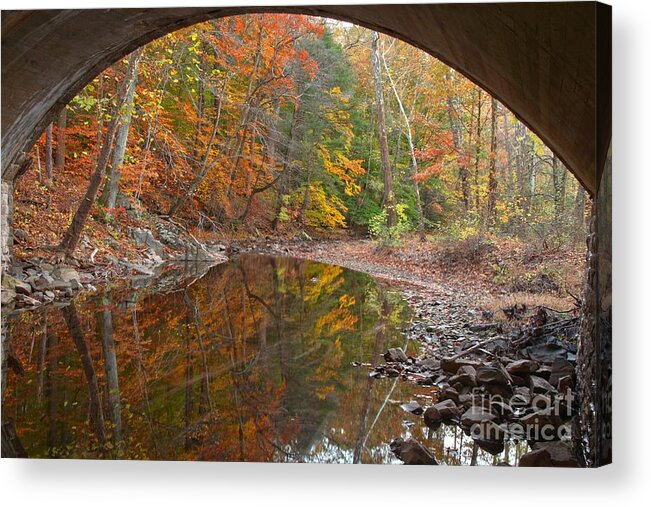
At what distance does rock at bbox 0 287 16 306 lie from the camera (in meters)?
3.69

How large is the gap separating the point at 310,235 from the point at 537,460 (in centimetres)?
414

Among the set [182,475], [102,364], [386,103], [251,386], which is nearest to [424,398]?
[251,386]

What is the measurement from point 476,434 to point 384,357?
1.26 meters

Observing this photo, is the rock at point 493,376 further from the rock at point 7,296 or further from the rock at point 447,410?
the rock at point 7,296

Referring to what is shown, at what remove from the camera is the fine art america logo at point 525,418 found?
2.97 metres

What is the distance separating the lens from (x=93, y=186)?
6.55 m

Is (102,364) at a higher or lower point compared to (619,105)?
lower

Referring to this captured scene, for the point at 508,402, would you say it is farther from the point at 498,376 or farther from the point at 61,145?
the point at 61,145

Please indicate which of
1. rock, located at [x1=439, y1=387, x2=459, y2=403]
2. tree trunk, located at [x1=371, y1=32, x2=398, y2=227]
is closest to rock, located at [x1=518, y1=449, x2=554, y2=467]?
rock, located at [x1=439, y1=387, x2=459, y2=403]

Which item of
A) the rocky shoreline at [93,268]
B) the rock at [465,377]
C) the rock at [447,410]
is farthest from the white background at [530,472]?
the rocky shoreline at [93,268]

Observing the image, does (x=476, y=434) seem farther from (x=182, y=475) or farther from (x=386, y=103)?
(x=386, y=103)

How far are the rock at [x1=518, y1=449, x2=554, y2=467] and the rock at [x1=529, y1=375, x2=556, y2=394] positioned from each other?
440 mm

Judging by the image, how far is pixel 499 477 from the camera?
2.77m

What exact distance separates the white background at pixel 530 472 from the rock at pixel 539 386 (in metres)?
0.38
